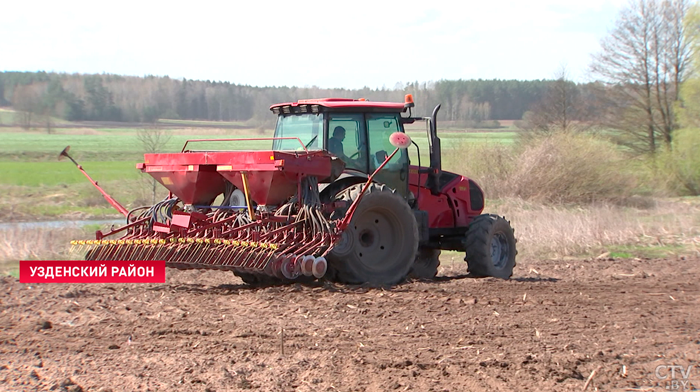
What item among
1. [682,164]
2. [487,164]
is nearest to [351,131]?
[487,164]

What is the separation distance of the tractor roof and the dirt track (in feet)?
6.65

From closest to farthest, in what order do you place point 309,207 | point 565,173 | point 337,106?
point 309,207 → point 337,106 → point 565,173

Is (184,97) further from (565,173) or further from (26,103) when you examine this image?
(565,173)

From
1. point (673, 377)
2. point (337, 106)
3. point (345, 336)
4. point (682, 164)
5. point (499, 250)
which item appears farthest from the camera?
point (682, 164)

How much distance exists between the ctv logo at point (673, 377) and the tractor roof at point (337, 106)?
4.59 m

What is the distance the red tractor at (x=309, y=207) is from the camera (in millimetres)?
8000

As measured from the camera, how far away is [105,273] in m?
8.69

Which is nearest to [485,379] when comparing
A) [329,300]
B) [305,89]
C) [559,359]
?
[559,359]

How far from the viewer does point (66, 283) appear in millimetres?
8812

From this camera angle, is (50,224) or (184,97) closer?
(50,224)

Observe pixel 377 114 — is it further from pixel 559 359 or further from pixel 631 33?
pixel 631 33

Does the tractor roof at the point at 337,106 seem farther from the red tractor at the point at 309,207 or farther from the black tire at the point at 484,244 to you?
the black tire at the point at 484,244

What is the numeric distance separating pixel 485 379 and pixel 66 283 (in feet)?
17.9

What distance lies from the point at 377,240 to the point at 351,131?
4.23ft
